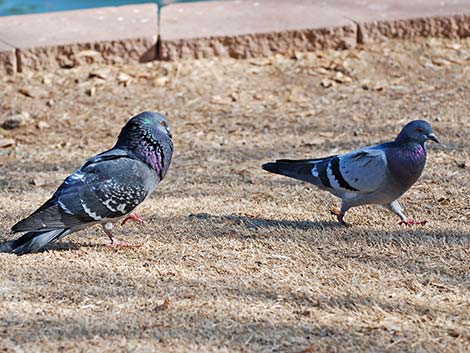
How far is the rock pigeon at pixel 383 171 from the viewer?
4496mm

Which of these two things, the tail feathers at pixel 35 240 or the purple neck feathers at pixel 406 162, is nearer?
the tail feathers at pixel 35 240

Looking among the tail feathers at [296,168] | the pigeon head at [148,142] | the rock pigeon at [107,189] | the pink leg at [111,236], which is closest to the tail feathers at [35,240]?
the rock pigeon at [107,189]

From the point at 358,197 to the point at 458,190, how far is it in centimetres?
94

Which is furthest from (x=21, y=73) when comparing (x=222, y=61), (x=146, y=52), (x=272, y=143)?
(x=272, y=143)

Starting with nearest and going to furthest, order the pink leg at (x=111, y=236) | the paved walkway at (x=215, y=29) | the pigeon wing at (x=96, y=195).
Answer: the pigeon wing at (x=96, y=195)
the pink leg at (x=111, y=236)
the paved walkway at (x=215, y=29)

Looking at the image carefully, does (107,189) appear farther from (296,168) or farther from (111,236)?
(296,168)

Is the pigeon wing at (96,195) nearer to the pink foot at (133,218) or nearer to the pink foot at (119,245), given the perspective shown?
the pink foot at (119,245)

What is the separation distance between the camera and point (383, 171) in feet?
14.8

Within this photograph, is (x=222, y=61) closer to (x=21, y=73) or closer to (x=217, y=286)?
(x=21, y=73)

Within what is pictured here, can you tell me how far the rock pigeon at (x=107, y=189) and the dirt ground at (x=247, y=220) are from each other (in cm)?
14

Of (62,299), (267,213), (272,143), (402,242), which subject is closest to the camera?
(62,299)

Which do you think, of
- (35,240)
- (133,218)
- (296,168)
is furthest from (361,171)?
(35,240)

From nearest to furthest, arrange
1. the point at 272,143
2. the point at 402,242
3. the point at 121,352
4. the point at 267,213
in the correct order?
the point at 121,352 → the point at 402,242 → the point at 267,213 → the point at 272,143

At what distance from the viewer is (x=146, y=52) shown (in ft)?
24.0
